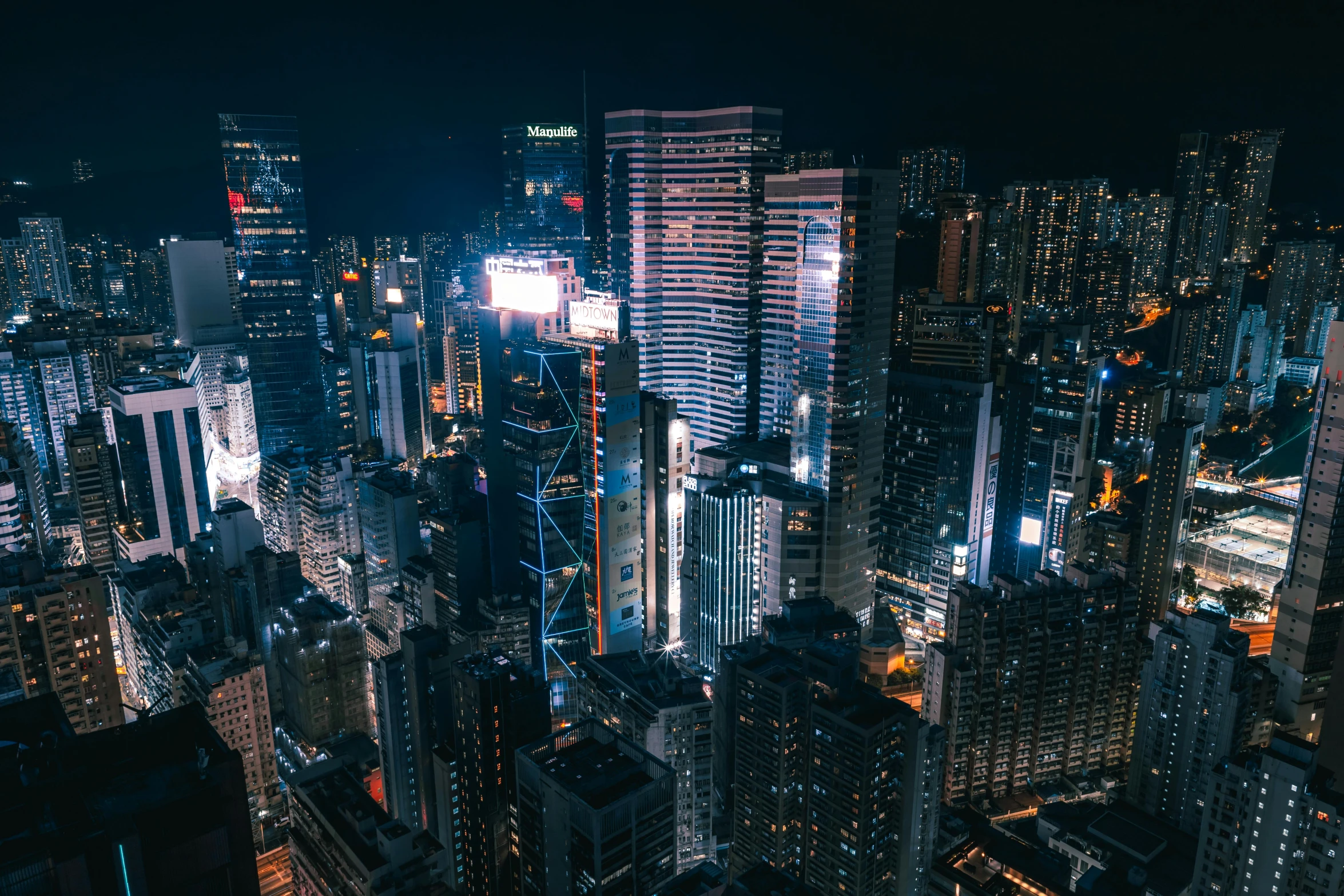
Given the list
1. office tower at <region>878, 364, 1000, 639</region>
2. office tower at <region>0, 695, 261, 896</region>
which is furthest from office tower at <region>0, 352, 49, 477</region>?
office tower at <region>0, 695, 261, 896</region>

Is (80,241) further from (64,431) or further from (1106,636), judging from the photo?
(1106,636)

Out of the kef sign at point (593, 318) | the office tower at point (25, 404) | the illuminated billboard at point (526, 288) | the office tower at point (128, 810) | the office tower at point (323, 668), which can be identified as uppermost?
the illuminated billboard at point (526, 288)

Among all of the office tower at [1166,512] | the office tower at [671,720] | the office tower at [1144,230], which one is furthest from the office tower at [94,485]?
the office tower at [1144,230]

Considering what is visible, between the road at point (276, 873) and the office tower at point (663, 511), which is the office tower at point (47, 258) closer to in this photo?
the office tower at point (663, 511)

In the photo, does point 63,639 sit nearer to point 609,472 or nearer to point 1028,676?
point 609,472

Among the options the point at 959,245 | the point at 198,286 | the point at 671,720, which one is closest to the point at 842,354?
the point at 959,245
